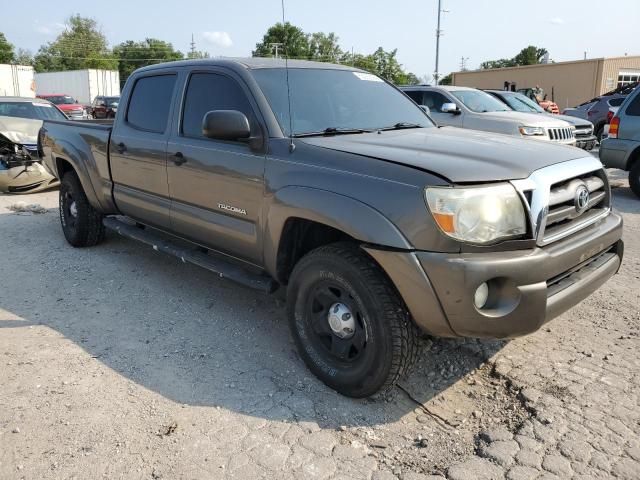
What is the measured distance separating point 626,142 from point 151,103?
7.00m

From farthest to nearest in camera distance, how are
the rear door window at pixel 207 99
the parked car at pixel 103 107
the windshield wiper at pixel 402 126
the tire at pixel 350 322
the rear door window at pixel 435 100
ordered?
1. the parked car at pixel 103 107
2. the rear door window at pixel 435 100
3. the windshield wiper at pixel 402 126
4. the rear door window at pixel 207 99
5. the tire at pixel 350 322

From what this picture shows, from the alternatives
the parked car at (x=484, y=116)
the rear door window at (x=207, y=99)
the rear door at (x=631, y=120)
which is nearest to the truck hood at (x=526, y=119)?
the parked car at (x=484, y=116)

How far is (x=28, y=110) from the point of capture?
10977 mm

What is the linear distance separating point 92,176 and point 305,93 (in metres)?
2.79

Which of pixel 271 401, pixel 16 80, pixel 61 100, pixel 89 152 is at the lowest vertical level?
pixel 271 401

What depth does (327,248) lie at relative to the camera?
120 inches

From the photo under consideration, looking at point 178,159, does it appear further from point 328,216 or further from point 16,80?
point 16,80

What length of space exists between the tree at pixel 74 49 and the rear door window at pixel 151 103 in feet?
247

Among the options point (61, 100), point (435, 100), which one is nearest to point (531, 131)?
point (435, 100)

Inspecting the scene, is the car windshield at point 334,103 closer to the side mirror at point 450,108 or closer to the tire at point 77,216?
the tire at point 77,216

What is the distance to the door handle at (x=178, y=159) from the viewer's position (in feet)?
13.3

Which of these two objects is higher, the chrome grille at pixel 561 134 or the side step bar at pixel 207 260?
the chrome grille at pixel 561 134

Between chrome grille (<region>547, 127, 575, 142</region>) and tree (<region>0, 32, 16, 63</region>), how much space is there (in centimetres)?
7013

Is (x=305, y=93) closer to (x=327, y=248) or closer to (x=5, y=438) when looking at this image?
(x=327, y=248)
